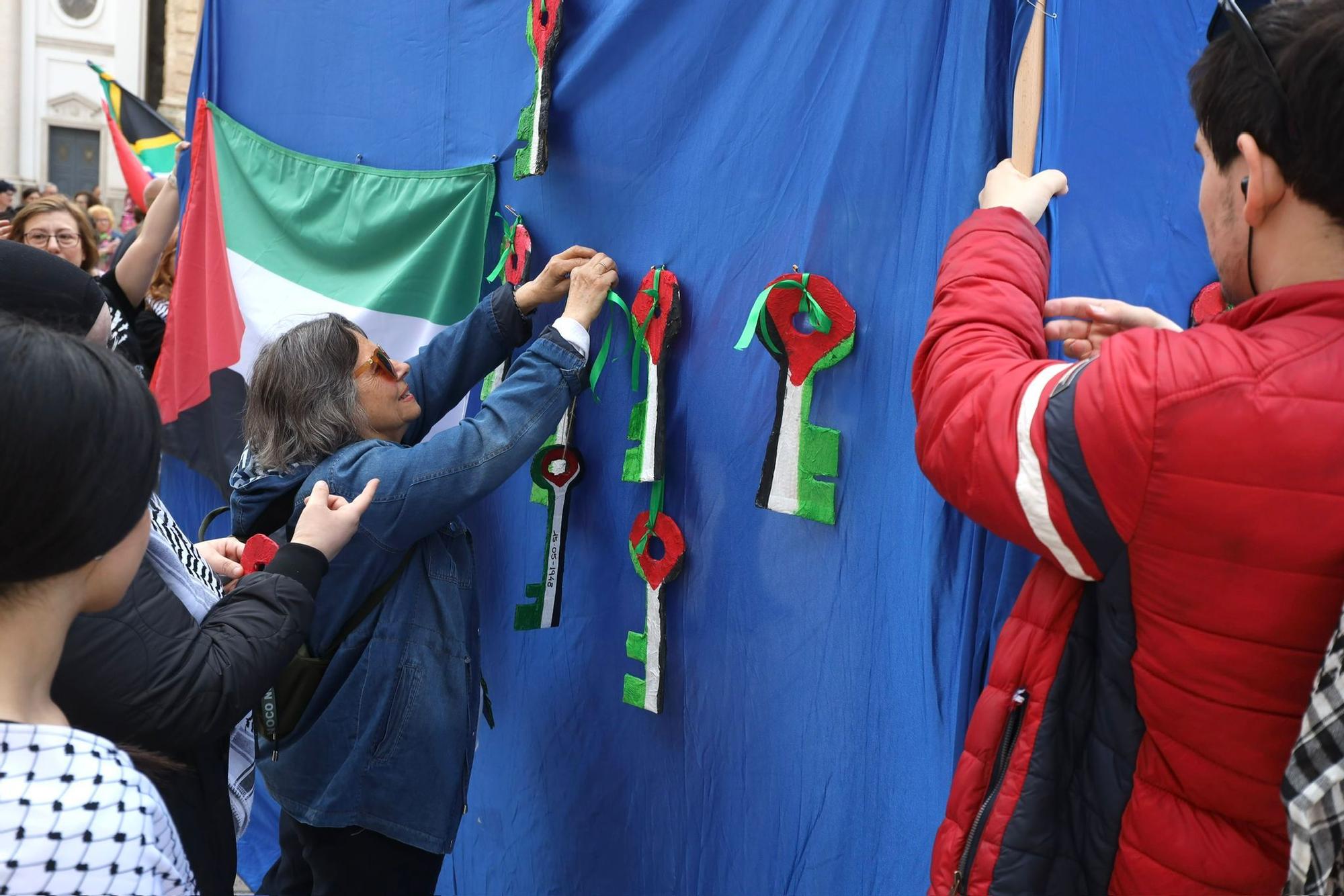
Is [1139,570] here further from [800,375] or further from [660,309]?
[660,309]

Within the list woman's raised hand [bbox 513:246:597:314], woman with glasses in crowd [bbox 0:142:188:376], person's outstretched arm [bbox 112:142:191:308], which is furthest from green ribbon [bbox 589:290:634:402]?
person's outstretched arm [bbox 112:142:191:308]

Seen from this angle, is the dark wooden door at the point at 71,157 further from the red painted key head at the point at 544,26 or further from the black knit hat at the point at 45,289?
the black knit hat at the point at 45,289

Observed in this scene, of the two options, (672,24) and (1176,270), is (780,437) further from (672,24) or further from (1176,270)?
(672,24)

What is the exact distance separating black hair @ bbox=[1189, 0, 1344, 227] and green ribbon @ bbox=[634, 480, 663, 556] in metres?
1.12

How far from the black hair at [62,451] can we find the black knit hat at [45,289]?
520 millimetres

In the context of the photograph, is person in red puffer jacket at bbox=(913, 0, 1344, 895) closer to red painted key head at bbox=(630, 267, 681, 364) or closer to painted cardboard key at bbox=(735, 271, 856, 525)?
painted cardboard key at bbox=(735, 271, 856, 525)

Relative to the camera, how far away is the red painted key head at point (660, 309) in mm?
1867

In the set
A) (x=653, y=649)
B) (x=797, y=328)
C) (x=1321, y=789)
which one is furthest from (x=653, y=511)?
(x=1321, y=789)

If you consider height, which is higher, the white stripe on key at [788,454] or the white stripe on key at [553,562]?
the white stripe on key at [788,454]

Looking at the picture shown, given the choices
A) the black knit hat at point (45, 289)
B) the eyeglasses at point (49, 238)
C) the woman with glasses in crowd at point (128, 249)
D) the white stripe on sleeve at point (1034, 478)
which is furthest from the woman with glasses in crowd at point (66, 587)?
the eyeglasses at point (49, 238)

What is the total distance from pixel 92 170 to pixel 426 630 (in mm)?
22509

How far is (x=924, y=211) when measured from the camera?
58.1 inches

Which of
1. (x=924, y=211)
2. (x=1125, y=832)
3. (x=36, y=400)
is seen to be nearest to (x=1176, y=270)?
(x=924, y=211)

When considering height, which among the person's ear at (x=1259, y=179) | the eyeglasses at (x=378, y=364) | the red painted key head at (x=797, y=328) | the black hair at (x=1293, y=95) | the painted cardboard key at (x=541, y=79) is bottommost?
the eyeglasses at (x=378, y=364)
